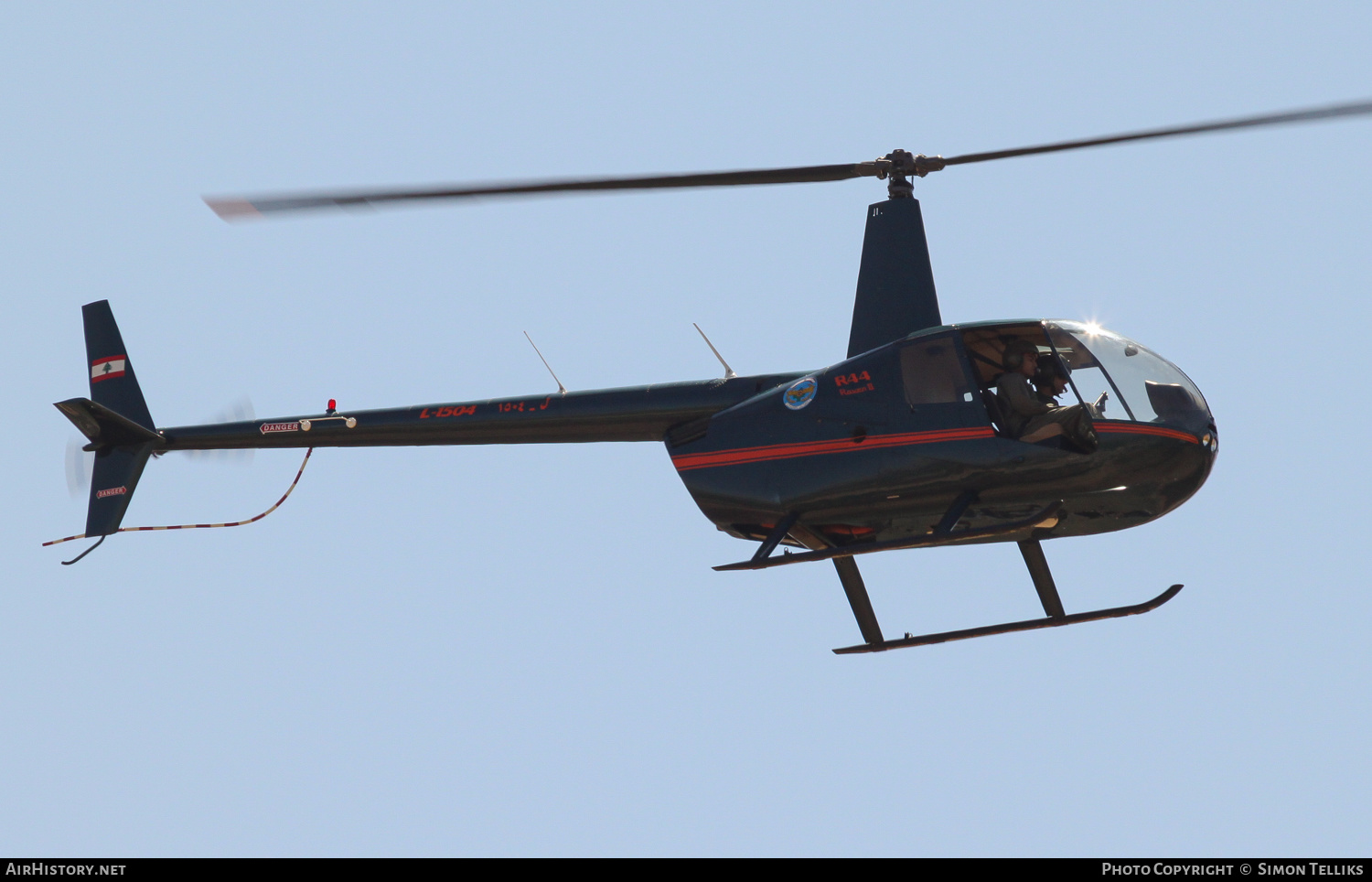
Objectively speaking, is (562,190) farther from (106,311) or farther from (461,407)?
(106,311)

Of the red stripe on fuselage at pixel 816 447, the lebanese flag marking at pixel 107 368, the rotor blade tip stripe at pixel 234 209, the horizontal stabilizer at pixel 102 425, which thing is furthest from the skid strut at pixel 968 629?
the lebanese flag marking at pixel 107 368

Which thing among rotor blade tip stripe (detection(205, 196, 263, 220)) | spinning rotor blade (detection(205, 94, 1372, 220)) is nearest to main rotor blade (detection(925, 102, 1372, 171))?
spinning rotor blade (detection(205, 94, 1372, 220))

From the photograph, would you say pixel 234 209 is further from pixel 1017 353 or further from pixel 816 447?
pixel 1017 353

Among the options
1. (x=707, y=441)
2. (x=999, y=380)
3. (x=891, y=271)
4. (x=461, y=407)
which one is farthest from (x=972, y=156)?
(x=461, y=407)

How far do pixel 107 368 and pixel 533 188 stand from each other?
872 centimetres

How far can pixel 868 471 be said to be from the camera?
14844 mm

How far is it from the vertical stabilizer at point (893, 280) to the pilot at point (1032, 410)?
1.31m

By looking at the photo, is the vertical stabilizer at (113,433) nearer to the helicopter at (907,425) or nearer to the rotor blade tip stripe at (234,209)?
the helicopter at (907,425)

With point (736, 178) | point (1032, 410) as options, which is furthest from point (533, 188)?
point (1032, 410)

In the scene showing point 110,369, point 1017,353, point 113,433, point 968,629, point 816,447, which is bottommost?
point 968,629

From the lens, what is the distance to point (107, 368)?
20484 millimetres

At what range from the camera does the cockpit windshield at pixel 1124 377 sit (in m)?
14.1

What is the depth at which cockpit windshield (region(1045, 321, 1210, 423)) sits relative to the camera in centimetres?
1409

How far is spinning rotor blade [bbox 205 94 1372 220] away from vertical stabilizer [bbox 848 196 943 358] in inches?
14.4
